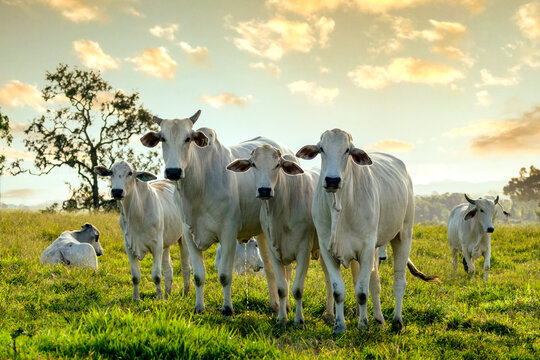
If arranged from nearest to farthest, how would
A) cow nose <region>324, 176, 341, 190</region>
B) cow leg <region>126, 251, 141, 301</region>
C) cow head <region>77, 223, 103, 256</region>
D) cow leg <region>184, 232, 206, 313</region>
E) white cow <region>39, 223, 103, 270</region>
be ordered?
cow nose <region>324, 176, 341, 190</region>, cow leg <region>184, 232, 206, 313</region>, cow leg <region>126, 251, 141, 301</region>, white cow <region>39, 223, 103, 270</region>, cow head <region>77, 223, 103, 256</region>

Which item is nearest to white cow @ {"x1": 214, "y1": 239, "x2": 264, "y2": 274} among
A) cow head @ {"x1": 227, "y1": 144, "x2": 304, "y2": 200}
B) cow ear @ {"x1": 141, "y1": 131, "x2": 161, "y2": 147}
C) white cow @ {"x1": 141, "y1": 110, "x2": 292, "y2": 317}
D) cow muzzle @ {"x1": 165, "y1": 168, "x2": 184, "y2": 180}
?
white cow @ {"x1": 141, "y1": 110, "x2": 292, "y2": 317}

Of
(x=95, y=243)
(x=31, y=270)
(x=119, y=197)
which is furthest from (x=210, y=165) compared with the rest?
(x=95, y=243)

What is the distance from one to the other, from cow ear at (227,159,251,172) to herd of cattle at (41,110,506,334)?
2 cm

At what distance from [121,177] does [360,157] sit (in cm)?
453

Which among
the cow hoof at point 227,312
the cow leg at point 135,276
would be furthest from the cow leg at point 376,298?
the cow leg at point 135,276

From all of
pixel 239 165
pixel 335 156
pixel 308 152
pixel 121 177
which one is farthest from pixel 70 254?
pixel 335 156

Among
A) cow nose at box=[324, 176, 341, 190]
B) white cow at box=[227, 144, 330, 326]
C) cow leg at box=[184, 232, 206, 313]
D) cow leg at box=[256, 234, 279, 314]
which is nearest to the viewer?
cow nose at box=[324, 176, 341, 190]

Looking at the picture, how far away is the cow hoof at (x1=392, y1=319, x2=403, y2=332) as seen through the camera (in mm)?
7129

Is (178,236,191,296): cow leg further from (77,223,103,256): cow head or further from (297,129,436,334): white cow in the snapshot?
(297,129,436,334): white cow

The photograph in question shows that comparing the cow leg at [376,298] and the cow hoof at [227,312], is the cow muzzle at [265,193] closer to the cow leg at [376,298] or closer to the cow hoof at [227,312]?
the cow hoof at [227,312]

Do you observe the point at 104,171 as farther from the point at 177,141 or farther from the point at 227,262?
the point at 227,262

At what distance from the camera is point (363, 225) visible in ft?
21.0

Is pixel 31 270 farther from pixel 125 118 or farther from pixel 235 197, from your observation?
pixel 125 118

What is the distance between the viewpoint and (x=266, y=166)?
260 inches
